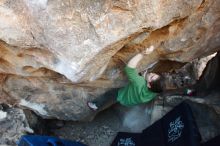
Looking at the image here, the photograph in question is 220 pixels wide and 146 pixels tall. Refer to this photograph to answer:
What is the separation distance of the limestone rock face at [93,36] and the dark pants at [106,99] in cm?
19

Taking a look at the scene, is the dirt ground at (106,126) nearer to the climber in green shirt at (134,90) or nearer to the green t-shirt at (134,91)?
the climber in green shirt at (134,90)

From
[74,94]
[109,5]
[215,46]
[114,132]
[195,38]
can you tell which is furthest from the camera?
[114,132]

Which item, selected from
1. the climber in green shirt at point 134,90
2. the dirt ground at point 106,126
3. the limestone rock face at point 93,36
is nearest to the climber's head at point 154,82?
the climber in green shirt at point 134,90

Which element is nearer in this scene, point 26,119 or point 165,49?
point 165,49

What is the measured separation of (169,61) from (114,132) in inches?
41.2

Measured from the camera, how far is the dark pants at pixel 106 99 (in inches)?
159

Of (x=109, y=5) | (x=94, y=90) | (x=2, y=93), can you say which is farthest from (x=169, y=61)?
(x=2, y=93)

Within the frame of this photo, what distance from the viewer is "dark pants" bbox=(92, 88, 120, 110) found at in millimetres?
4031

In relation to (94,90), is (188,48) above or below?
above

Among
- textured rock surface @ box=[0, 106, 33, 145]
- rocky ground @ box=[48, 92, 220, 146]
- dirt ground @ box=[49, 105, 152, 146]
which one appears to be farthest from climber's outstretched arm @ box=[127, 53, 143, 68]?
textured rock surface @ box=[0, 106, 33, 145]

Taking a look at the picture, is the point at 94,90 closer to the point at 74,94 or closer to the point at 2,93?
the point at 74,94

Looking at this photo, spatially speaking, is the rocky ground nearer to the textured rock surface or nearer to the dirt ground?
the dirt ground

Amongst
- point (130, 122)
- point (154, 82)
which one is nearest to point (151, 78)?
point (154, 82)

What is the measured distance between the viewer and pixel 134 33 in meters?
2.93
